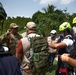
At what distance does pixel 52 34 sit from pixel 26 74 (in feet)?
17.7

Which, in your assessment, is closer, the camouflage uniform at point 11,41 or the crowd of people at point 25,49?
the crowd of people at point 25,49

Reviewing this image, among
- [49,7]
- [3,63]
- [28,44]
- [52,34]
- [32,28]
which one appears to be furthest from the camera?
[49,7]

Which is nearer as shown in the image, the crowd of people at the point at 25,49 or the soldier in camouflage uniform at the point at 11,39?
the crowd of people at the point at 25,49

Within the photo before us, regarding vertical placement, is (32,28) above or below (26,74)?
above

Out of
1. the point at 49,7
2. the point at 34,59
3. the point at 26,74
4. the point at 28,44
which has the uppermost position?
the point at 49,7

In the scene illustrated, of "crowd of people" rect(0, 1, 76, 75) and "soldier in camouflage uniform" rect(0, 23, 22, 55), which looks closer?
"crowd of people" rect(0, 1, 76, 75)

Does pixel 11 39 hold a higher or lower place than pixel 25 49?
higher

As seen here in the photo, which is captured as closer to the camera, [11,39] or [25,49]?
[25,49]

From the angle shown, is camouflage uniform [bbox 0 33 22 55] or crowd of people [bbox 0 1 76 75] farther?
camouflage uniform [bbox 0 33 22 55]

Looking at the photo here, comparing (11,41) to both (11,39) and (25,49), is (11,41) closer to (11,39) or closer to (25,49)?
(11,39)

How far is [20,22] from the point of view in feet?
188

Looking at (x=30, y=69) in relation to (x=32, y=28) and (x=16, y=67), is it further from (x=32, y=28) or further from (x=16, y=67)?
(x=16, y=67)

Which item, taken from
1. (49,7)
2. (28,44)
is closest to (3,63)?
(28,44)

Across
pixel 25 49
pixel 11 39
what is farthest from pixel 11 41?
pixel 25 49
